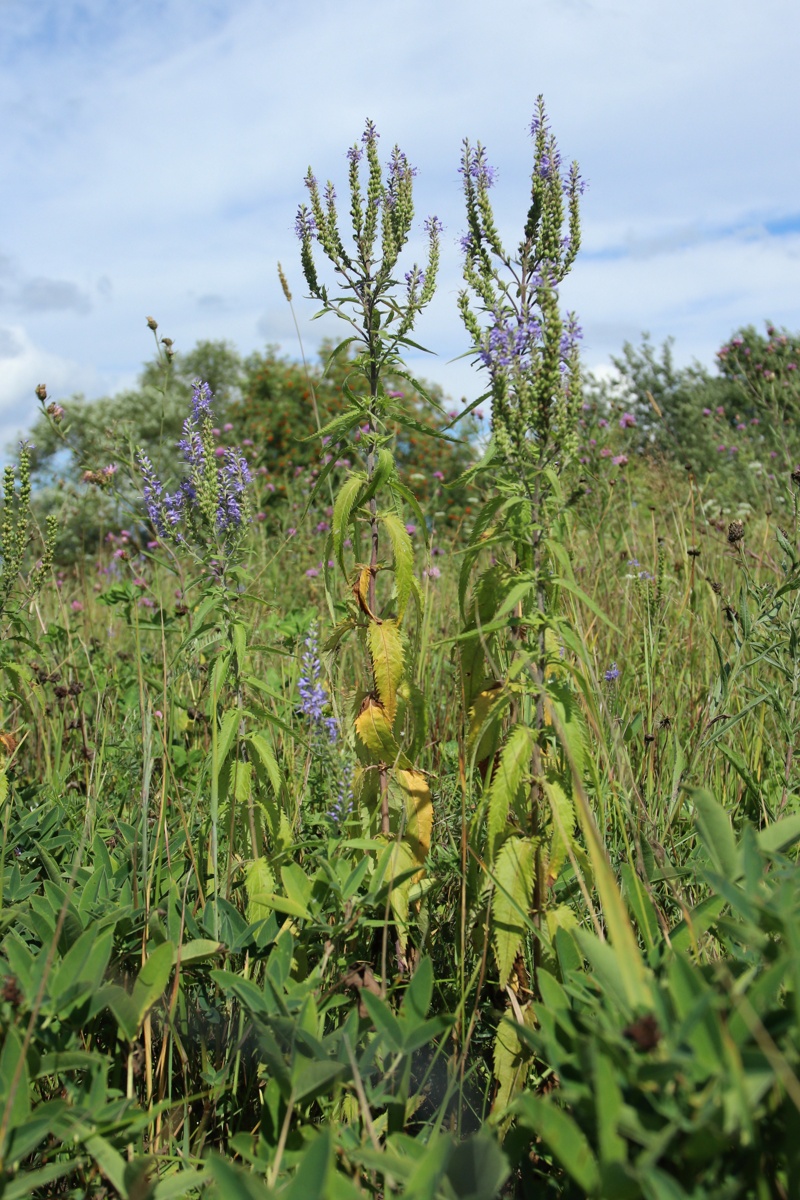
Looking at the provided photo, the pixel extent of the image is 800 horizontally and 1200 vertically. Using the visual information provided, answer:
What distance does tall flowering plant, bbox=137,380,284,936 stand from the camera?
216 centimetres

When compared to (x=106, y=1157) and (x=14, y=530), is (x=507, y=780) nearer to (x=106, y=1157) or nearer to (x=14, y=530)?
(x=106, y=1157)

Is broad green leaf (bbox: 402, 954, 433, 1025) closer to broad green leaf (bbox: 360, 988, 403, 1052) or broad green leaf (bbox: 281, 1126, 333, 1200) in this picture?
broad green leaf (bbox: 360, 988, 403, 1052)

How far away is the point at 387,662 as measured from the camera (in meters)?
2.14

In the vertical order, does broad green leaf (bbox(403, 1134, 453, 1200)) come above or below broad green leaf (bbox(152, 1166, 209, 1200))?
above

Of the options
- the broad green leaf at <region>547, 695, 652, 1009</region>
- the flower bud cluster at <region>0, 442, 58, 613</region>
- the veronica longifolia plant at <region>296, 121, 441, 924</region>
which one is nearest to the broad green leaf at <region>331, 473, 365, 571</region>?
the veronica longifolia plant at <region>296, 121, 441, 924</region>

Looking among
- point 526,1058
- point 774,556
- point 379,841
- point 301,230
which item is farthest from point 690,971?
point 774,556

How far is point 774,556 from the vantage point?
505 cm

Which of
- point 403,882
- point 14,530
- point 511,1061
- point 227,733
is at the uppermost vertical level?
point 14,530

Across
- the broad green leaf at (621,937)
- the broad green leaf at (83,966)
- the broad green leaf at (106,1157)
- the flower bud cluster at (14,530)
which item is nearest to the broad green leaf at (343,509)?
the broad green leaf at (621,937)

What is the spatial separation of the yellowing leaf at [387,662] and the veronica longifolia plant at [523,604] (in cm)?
16

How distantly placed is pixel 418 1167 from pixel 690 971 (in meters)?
0.42

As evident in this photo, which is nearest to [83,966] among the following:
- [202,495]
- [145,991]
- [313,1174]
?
[145,991]

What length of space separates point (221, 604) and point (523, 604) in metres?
0.76

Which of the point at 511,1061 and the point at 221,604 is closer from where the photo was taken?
the point at 511,1061
